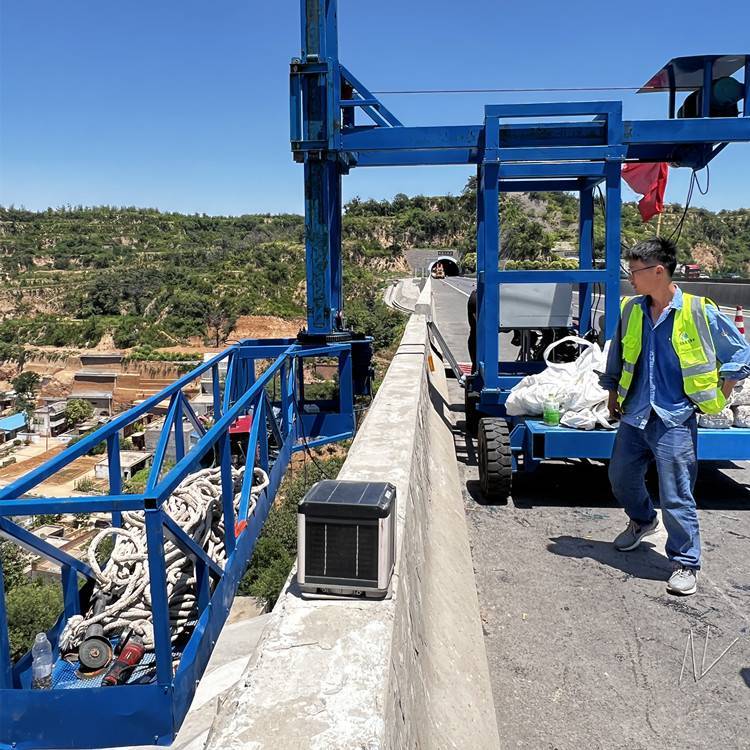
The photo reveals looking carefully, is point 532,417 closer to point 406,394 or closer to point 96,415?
point 406,394

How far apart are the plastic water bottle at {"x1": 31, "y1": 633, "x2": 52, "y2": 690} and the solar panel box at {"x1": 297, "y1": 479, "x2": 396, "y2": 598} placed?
2.33m

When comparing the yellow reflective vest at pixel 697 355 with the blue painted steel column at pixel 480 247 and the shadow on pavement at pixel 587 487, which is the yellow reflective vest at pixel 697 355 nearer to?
the shadow on pavement at pixel 587 487

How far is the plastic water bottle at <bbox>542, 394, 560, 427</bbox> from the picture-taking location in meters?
5.61

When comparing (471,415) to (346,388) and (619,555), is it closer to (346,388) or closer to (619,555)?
(346,388)

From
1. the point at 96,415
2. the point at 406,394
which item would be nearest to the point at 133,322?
the point at 96,415

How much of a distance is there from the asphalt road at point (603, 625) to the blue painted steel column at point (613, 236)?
1.64 metres

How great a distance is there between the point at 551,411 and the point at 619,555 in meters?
1.37

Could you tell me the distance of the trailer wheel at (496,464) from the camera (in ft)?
18.0

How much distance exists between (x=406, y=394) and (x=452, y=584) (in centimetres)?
236

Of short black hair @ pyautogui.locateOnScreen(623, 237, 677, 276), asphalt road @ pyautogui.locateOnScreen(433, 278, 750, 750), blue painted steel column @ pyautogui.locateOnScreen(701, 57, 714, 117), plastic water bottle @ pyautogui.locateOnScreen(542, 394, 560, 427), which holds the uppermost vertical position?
blue painted steel column @ pyautogui.locateOnScreen(701, 57, 714, 117)

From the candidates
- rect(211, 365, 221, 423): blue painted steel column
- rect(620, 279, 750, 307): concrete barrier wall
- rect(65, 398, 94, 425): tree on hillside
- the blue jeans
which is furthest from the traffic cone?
rect(65, 398, 94, 425): tree on hillside

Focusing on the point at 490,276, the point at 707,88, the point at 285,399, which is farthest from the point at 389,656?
the point at 707,88

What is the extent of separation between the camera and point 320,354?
8.39 meters

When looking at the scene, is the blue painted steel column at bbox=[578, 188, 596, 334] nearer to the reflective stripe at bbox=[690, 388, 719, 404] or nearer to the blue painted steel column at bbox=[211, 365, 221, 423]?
the reflective stripe at bbox=[690, 388, 719, 404]
